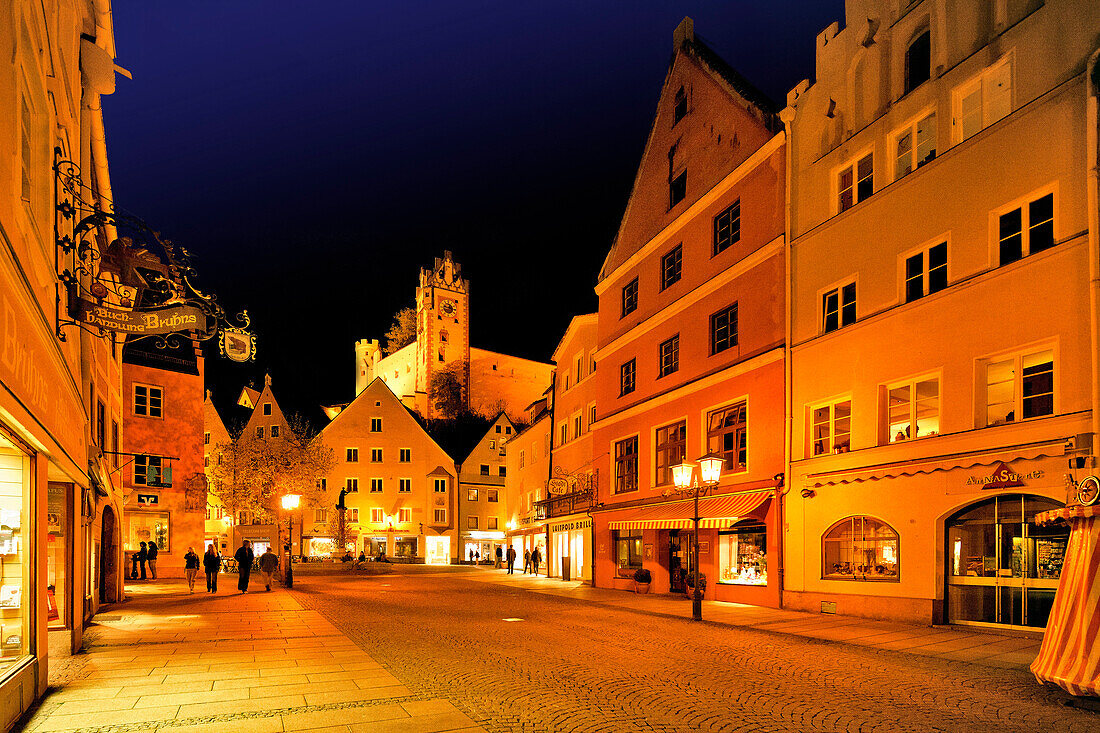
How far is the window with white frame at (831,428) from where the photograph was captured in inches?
757

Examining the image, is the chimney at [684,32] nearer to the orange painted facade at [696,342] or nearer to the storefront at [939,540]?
the orange painted facade at [696,342]

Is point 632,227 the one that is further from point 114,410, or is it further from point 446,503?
point 446,503

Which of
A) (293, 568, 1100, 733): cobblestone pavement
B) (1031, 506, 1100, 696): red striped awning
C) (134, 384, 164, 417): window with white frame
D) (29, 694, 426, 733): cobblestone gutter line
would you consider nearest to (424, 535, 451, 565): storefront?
(134, 384, 164, 417): window with white frame

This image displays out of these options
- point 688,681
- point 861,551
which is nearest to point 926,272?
point 861,551

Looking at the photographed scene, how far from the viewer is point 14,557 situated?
8.41 metres

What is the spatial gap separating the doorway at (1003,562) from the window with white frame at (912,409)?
205 centimetres

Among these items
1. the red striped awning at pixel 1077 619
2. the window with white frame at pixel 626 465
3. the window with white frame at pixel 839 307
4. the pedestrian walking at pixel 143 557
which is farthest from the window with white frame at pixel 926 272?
the pedestrian walking at pixel 143 557

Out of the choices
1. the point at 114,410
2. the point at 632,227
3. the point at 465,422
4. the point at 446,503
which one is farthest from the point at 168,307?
the point at 465,422

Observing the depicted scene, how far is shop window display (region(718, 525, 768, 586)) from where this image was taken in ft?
72.4

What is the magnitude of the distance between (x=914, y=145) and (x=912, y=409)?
609 centimetres

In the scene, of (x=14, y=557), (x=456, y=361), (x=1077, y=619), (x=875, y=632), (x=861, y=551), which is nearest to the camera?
(x=14, y=557)

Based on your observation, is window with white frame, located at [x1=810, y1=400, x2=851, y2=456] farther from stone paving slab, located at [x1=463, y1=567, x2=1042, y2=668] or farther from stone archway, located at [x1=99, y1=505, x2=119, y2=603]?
stone archway, located at [x1=99, y1=505, x2=119, y2=603]

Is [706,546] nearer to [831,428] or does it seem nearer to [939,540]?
[831,428]

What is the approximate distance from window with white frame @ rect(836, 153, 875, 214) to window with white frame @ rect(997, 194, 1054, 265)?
3.94 meters
